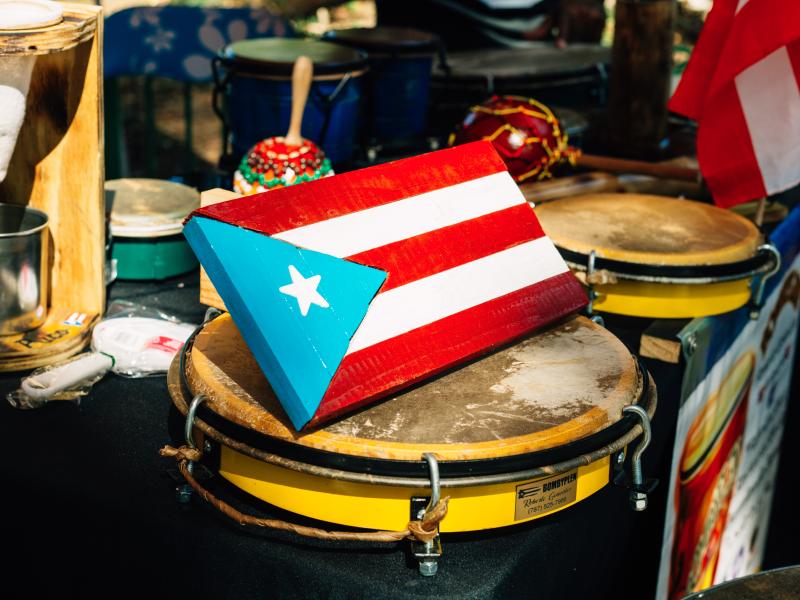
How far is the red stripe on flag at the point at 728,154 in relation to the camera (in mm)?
2371

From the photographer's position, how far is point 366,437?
124 centimetres

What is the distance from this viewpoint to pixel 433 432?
4.14 feet

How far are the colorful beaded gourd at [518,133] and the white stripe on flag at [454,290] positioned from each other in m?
0.86

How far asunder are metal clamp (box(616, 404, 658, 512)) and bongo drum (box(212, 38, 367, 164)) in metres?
1.51

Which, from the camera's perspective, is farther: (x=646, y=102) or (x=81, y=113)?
(x=646, y=102)

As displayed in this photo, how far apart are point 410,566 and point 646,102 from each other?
2221 mm

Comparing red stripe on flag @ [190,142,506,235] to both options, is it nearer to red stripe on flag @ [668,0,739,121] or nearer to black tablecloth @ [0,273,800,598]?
black tablecloth @ [0,273,800,598]

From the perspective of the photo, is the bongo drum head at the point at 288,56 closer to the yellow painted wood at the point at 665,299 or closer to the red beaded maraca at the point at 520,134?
the red beaded maraca at the point at 520,134

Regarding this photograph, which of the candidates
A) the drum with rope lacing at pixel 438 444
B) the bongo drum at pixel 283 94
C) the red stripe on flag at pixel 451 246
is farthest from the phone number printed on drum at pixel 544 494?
the bongo drum at pixel 283 94

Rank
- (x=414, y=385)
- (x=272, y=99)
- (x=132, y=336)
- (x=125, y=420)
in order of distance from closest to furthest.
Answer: (x=414, y=385) → (x=125, y=420) → (x=132, y=336) → (x=272, y=99)

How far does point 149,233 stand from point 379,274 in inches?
36.0

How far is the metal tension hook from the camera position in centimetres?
134

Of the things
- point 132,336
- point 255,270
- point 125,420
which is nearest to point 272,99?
point 132,336

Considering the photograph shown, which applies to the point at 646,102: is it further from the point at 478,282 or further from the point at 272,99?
the point at 478,282
